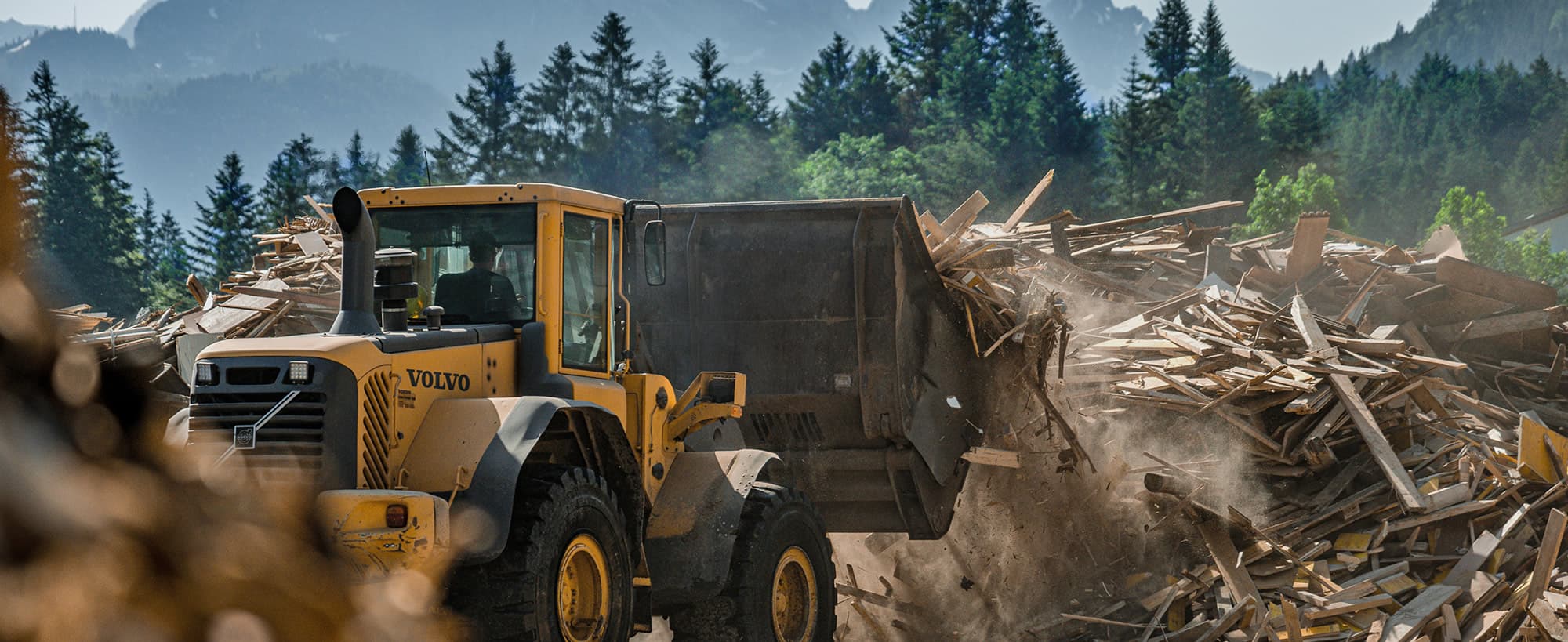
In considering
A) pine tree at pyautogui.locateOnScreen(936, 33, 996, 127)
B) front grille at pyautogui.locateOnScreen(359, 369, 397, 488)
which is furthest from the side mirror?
pine tree at pyautogui.locateOnScreen(936, 33, 996, 127)

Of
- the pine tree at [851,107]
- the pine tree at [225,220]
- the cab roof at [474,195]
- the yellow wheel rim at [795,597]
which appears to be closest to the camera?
the cab roof at [474,195]

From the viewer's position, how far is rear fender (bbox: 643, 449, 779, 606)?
25.1ft

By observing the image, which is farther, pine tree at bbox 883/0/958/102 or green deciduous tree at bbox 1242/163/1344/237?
pine tree at bbox 883/0/958/102

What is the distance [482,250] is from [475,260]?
6 centimetres

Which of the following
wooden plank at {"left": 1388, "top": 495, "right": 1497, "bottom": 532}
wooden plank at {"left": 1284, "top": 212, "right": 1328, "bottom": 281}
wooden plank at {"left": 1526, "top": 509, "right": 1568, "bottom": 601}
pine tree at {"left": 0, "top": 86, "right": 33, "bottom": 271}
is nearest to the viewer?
pine tree at {"left": 0, "top": 86, "right": 33, "bottom": 271}

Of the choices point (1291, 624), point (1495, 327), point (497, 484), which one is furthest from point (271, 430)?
point (1495, 327)

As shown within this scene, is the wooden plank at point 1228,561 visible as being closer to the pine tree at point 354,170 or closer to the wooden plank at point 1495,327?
the wooden plank at point 1495,327

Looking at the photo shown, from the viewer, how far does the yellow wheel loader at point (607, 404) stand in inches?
235

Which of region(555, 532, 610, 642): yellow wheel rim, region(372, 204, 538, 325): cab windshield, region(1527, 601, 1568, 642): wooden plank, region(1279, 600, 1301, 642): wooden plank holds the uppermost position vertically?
region(372, 204, 538, 325): cab windshield

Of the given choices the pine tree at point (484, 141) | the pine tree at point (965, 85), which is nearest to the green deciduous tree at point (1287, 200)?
the pine tree at point (965, 85)

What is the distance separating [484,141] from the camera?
86438mm

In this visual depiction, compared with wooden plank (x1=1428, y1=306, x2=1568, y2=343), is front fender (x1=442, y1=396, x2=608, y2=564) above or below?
below

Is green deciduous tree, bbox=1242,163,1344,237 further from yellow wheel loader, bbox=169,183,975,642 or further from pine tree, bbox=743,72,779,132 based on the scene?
yellow wheel loader, bbox=169,183,975,642

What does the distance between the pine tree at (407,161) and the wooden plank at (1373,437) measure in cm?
8300
